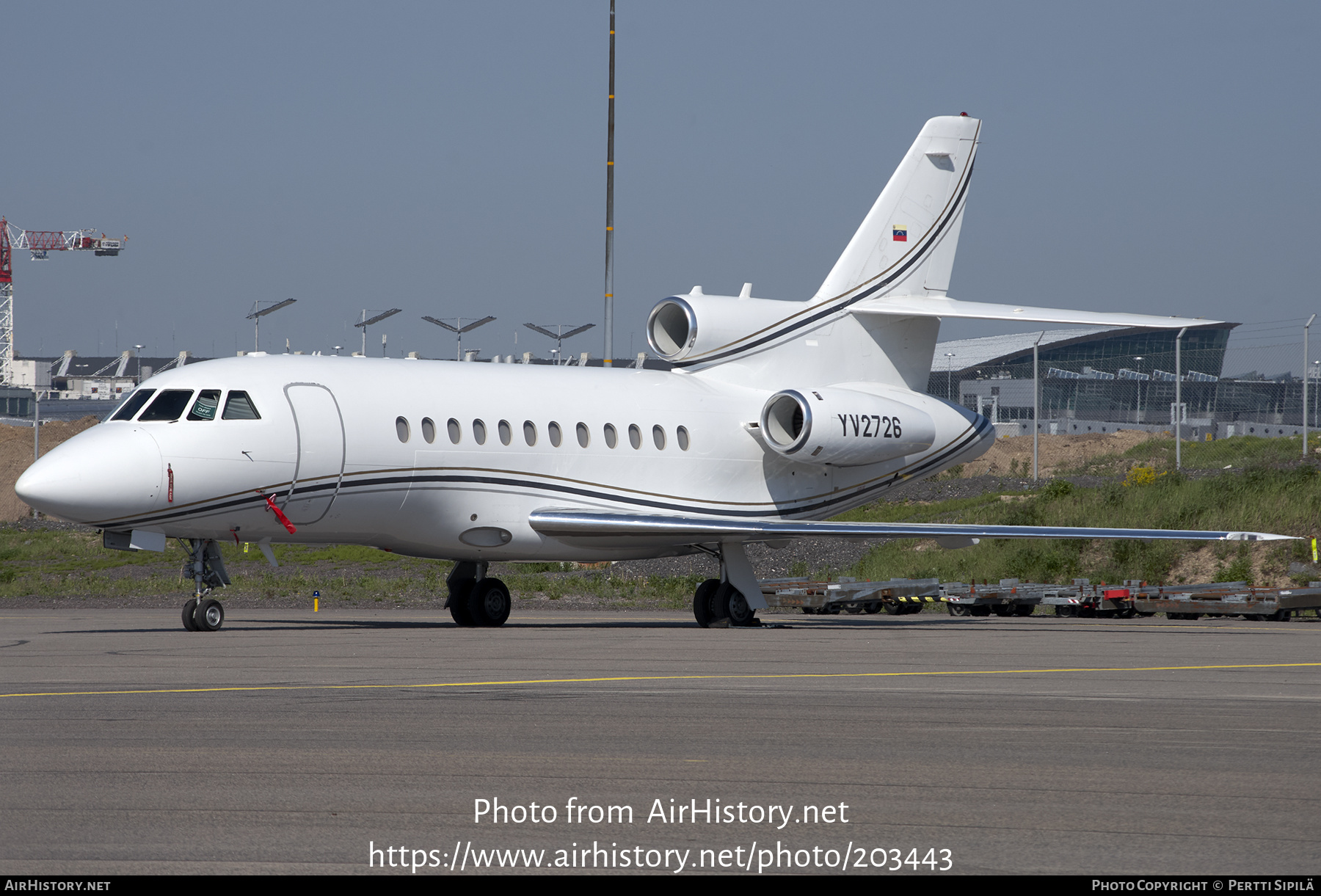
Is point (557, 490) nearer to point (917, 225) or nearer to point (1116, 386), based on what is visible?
point (917, 225)

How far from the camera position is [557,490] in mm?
21391

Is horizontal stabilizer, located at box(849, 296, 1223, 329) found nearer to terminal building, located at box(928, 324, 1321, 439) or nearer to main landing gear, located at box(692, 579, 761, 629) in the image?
main landing gear, located at box(692, 579, 761, 629)

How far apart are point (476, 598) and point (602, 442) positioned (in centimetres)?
297

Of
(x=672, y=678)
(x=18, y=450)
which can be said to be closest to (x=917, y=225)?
(x=672, y=678)

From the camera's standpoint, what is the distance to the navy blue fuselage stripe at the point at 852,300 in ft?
80.1

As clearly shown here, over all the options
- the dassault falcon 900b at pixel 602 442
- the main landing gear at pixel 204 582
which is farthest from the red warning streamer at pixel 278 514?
the main landing gear at pixel 204 582

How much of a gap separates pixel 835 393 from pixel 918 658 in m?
9.47

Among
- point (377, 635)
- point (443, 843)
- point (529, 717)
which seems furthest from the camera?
point (377, 635)

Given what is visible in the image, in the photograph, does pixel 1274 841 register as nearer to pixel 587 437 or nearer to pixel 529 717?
pixel 529 717

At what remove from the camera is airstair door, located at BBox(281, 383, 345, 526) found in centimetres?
1880

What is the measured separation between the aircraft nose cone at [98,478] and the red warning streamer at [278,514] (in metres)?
1.43
